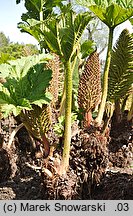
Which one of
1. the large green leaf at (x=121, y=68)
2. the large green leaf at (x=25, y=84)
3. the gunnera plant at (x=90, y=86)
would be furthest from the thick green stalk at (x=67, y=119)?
the large green leaf at (x=121, y=68)

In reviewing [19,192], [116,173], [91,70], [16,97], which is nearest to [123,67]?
[91,70]

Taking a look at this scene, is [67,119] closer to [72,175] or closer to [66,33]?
[72,175]

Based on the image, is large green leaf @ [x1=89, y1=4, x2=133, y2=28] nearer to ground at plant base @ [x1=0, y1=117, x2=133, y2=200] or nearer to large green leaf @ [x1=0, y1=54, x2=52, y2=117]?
large green leaf @ [x1=0, y1=54, x2=52, y2=117]

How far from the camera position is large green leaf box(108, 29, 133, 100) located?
6.84ft

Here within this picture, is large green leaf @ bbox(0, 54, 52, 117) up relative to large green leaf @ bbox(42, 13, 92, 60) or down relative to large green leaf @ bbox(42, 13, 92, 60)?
down

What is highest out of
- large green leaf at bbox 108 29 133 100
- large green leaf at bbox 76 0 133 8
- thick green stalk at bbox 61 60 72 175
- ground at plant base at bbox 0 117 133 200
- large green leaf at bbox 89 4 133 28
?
large green leaf at bbox 76 0 133 8

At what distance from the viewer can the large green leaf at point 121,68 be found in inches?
82.1

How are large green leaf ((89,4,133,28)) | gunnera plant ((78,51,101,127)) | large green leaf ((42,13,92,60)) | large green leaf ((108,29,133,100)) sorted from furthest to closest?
large green leaf ((108,29,133,100)), gunnera plant ((78,51,101,127)), large green leaf ((89,4,133,28)), large green leaf ((42,13,92,60))

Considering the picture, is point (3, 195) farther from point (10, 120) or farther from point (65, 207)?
point (10, 120)

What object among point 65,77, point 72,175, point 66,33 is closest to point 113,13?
point 66,33

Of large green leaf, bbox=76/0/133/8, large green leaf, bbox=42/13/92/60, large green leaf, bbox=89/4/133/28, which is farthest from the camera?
large green leaf, bbox=76/0/133/8

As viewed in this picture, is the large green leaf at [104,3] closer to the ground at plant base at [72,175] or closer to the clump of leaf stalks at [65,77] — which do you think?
the clump of leaf stalks at [65,77]

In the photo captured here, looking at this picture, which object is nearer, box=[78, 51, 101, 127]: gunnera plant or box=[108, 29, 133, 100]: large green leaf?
box=[78, 51, 101, 127]: gunnera plant

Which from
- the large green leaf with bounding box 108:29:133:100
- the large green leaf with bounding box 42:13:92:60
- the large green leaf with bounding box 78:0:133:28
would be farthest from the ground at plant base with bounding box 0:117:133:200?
the large green leaf with bounding box 78:0:133:28
